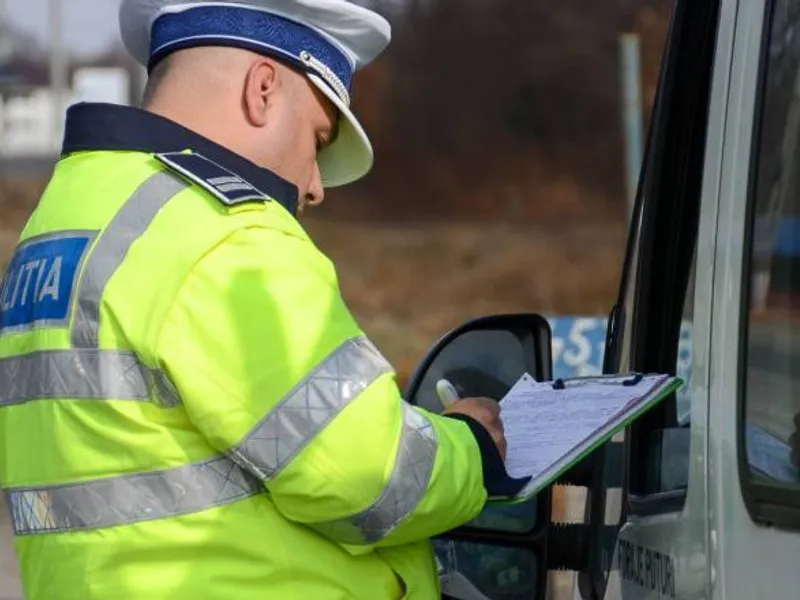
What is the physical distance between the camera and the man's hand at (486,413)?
2252 mm

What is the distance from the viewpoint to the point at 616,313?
2.89 meters

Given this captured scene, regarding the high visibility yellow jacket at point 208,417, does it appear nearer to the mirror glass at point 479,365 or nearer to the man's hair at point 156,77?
the man's hair at point 156,77

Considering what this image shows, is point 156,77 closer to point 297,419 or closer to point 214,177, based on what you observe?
point 214,177

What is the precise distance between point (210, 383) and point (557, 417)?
0.55 metres

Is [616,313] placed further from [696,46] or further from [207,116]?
[207,116]

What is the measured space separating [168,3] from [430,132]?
20070 millimetres

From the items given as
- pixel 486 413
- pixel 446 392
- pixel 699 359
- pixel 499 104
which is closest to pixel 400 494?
pixel 486 413

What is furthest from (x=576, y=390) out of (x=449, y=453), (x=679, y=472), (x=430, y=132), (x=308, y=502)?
(x=430, y=132)

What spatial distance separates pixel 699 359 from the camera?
2119 millimetres

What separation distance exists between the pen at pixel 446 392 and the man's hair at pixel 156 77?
652 mm

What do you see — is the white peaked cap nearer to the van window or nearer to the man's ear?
the man's ear

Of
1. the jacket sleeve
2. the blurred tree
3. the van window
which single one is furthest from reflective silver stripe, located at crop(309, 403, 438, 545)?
the blurred tree

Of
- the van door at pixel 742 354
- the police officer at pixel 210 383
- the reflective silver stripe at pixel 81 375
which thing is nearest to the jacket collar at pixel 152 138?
the police officer at pixel 210 383

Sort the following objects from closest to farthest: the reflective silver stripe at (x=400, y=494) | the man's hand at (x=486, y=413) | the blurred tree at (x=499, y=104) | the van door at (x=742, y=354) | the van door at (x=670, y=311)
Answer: the van door at (x=742, y=354) → the reflective silver stripe at (x=400, y=494) → the van door at (x=670, y=311) → the man's hand at (x=486, y=413) → the blurred tree at (x=499, y=104)
